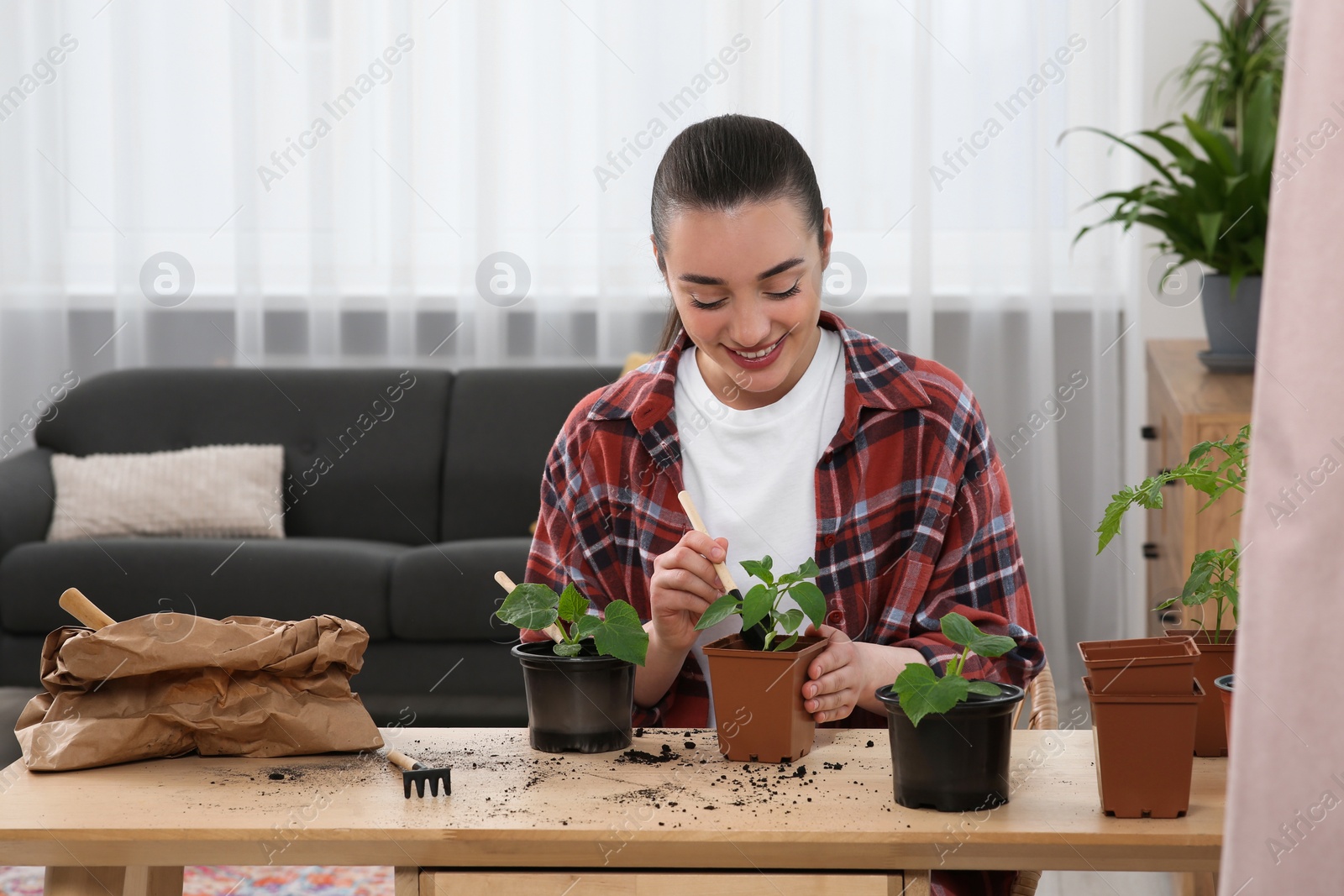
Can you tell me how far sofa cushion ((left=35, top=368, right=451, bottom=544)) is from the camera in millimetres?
3295

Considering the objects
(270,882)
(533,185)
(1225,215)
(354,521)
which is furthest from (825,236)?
(533,185)

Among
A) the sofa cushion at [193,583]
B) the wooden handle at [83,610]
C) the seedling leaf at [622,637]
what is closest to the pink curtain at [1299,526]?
the seedling leaf at [622,637]

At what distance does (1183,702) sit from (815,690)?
0.27 meters

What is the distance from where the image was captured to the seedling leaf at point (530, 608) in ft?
3.34

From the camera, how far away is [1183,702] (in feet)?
2.77

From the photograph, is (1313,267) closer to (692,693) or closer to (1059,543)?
(692,693)

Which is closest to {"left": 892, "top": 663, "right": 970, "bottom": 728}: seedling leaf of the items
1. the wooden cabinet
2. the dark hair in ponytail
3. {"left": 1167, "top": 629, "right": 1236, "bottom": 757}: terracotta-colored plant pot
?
{"left": 1167, "top": 629, "right": 1236, "bottom": 757}: terracotta-colored plant pot

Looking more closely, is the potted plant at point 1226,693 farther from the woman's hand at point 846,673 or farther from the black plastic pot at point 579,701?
the black plastic pot at point 579,701

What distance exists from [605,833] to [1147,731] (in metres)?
0.38

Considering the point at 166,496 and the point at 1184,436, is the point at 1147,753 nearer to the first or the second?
the point at 1184,436

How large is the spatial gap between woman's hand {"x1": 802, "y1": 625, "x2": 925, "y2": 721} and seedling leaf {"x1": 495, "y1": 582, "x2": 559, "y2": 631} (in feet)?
0.72

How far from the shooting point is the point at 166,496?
312 centimetres

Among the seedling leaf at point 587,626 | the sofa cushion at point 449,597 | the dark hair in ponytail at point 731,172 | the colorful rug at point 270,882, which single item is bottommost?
the colorful rug at point 270,882

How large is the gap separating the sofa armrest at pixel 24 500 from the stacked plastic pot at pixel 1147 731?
2.79 metres
